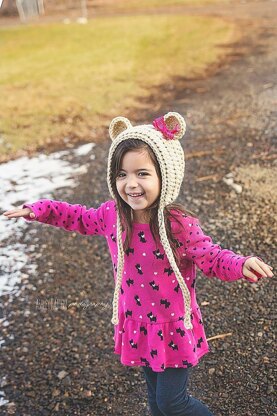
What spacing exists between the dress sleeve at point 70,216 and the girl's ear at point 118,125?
0.33m

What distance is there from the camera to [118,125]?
2359 millimetres

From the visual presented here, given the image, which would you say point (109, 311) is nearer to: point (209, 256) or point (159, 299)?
point (159, 299)

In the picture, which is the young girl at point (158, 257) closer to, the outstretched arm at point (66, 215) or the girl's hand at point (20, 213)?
the outstretched arm at point (66, 215)

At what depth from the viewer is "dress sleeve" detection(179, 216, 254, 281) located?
2.07m

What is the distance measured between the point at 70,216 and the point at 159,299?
0.60m

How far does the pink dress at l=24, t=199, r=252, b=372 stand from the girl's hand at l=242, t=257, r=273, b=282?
17 centimetres

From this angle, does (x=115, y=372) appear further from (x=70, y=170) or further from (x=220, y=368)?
(x=70, y=170)

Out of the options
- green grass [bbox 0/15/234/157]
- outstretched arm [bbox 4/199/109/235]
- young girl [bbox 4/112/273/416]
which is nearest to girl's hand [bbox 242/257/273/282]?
young girl [bbox 4/112/273/416]

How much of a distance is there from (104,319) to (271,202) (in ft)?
6.40

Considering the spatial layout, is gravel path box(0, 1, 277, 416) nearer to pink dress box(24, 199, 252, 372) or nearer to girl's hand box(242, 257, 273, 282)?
pink dress box(24, 199, 252, 372)

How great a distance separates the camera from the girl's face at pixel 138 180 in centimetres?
214


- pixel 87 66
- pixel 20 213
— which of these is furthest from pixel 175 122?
pixel 87 66

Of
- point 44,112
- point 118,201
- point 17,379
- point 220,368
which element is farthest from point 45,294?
point 44,112

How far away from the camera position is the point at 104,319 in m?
3.65
